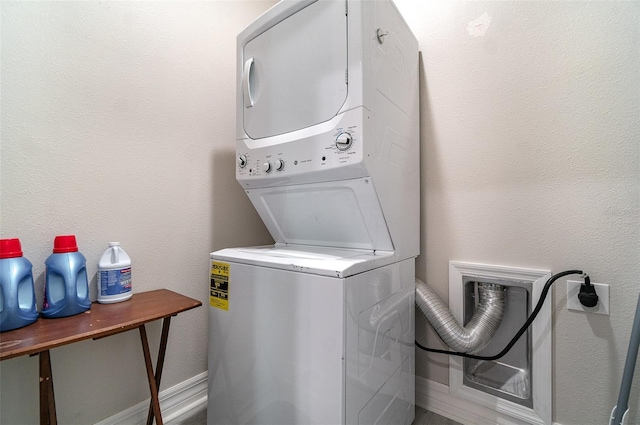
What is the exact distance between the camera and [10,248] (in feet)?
2.93

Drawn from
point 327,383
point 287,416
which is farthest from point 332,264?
Answer: point 287,416

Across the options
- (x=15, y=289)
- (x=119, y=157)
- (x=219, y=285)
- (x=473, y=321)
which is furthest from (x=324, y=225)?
(x=15, y=289)

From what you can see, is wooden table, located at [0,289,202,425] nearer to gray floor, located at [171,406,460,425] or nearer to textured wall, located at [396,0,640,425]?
gray floor, located at [171,406,460,425]

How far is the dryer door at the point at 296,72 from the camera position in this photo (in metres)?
1.07

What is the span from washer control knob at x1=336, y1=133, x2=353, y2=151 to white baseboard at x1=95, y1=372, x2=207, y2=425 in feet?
4.89

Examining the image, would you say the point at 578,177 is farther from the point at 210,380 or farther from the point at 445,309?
the point at 210,380

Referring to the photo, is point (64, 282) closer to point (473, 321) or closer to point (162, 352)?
point (162, 352)

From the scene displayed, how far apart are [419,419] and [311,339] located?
98 cm

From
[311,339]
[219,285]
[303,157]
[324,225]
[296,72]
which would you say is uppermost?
[296,72]

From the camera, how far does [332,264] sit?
0.96 m

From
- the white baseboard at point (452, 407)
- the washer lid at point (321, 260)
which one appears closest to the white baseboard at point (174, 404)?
the washer lid at point (321, 260)

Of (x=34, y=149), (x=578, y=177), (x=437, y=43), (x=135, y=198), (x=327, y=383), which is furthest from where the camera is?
(x=437, y=43)

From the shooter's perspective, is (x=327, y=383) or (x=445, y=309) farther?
(x=445, y=309)

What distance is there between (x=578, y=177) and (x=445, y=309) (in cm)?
82
